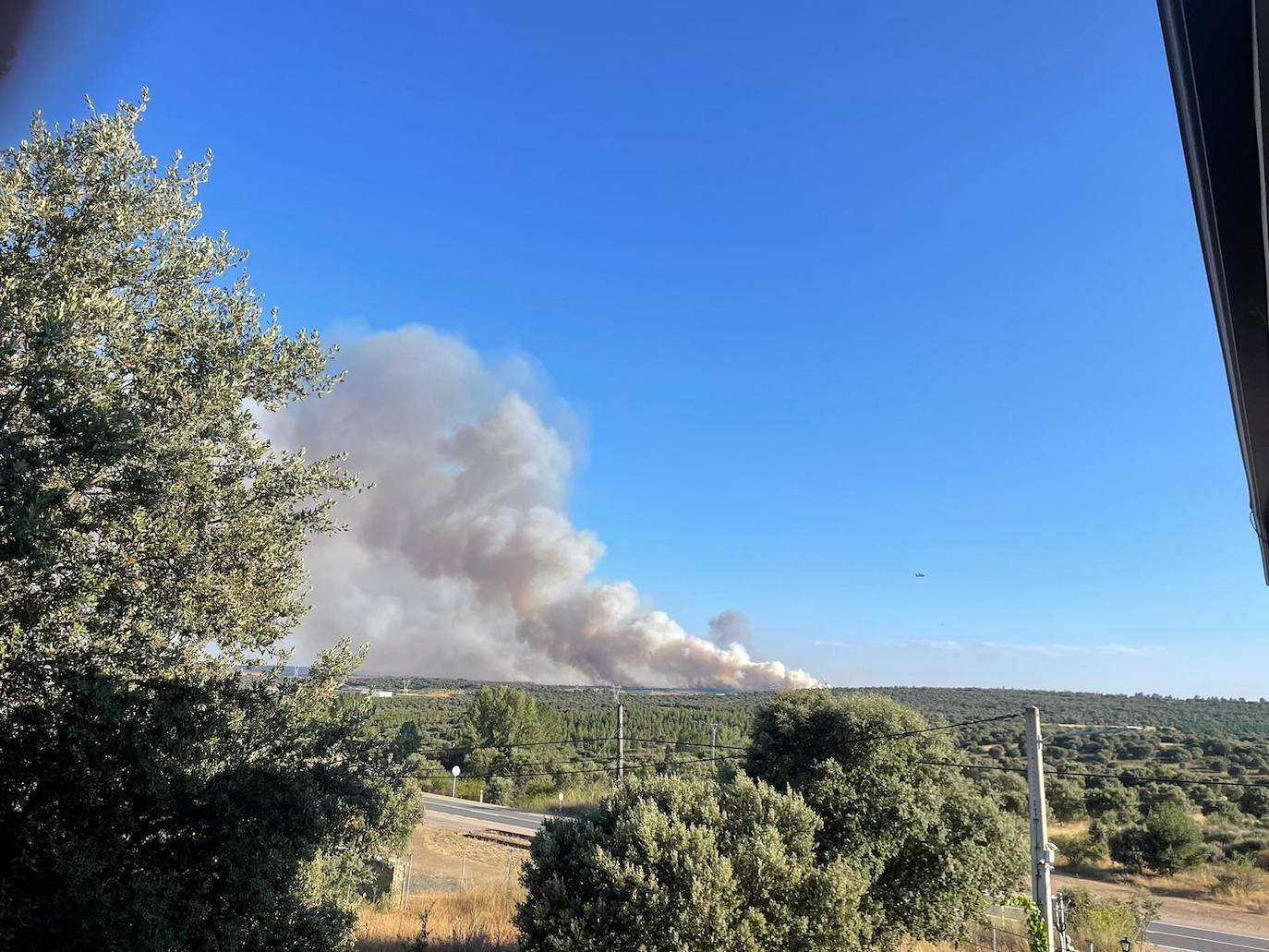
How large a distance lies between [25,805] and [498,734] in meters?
71.5

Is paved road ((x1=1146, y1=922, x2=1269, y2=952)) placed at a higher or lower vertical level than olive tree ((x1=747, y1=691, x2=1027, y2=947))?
lower

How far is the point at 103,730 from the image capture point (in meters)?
8.00

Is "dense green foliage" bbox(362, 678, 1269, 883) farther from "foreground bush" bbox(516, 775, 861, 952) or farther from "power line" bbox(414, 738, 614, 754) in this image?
"foreground bush" bbox(516, 775, 861, 952)

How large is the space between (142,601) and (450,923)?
12.8 metres

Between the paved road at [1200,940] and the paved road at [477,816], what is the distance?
26.4 meters

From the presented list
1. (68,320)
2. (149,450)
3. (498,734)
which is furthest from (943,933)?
(498,734)

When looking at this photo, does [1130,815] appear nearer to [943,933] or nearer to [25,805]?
[943,933]

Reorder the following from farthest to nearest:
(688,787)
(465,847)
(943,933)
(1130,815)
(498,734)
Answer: (498,734) < (1130,815) < (465,847) < (943,933) < (688,787)

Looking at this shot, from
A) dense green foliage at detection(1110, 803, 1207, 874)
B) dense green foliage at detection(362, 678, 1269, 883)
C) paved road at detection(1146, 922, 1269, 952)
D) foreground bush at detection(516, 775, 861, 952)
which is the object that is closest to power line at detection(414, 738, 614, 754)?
dense green foliage at detection(362, 678, 1269, 883)

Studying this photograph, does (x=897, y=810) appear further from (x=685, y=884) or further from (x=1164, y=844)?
(x=1164, y=844)

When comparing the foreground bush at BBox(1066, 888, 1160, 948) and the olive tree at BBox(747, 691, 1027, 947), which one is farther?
the foreground bush at BBox(1066, 888, 1160, 948)

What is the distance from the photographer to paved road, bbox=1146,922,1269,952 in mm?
23109

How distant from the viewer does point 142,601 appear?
8.32m

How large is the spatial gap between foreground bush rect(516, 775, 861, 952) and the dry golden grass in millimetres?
3011
